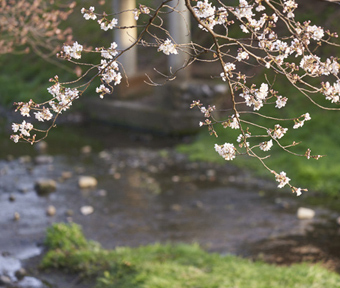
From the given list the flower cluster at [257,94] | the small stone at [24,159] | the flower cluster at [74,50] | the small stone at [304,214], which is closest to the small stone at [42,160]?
the small stone at [24,159]

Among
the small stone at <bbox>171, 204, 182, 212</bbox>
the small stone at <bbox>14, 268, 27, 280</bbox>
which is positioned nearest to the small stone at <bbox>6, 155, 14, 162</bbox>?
the small stone at <bbox>171, 204, 182, 212</bbox>

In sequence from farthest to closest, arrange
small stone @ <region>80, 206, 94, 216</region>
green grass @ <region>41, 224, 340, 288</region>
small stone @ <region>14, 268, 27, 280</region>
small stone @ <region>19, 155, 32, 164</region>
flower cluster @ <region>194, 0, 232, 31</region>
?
small stone @ <region>19, 155, 32, 164</region>
small stone @ <region>80, 206, 94, 216</region>
small stone @ <region>14, 268, 27, 280</region>
green grass @ <region>41, 224, 340, 288</region>
flower cluster @ <region>194, 0, 232, 31</region>

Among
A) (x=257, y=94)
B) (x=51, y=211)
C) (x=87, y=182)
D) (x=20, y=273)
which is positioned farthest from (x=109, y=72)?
(x=87, y=182)

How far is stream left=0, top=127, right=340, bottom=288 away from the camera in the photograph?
7711 mm

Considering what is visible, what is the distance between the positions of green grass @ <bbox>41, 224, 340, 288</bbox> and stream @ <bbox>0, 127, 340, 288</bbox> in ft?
1.10

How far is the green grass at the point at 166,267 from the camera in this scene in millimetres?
5953

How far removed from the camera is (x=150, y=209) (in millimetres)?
9398

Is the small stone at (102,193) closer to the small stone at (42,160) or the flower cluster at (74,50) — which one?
the small stone at (42,160)

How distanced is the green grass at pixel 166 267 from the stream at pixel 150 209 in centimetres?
34

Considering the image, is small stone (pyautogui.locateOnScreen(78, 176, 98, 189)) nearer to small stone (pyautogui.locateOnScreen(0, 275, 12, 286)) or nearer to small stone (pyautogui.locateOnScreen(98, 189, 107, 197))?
small stone (pyautogui.locateOnScreen(98, 189, 107, 197))

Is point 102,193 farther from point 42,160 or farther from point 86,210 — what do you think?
point 42,160

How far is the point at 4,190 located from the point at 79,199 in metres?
1.61

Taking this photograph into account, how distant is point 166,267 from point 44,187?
460 cm

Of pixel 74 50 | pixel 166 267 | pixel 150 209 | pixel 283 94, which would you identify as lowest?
pixel 166 267
